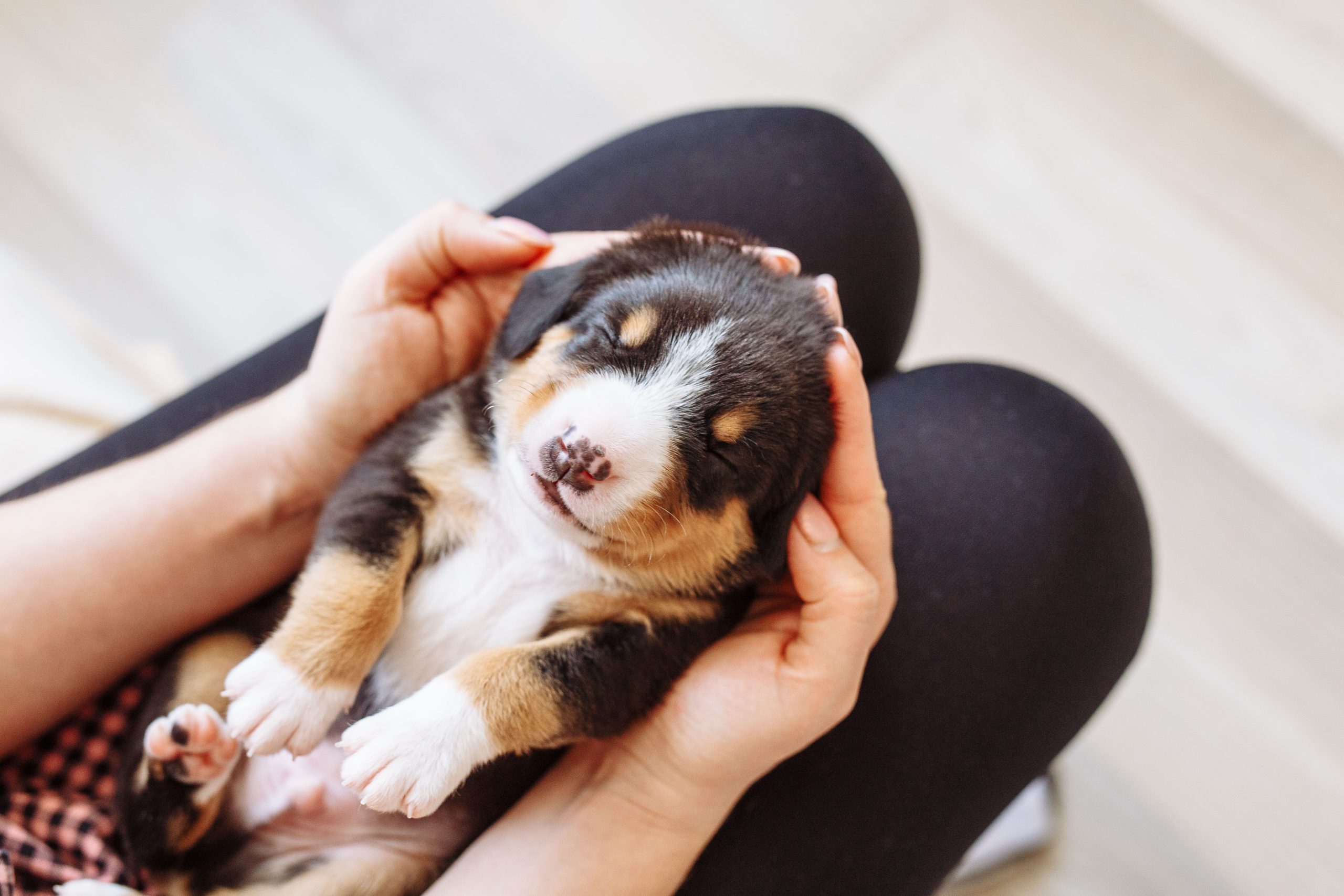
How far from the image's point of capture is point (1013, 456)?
2.25 m

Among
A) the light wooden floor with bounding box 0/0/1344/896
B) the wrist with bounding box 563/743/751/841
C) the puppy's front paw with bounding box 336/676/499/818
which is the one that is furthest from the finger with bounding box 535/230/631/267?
the light wooden floor with bounding box 0/0/1344/896

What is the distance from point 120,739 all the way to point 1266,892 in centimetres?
335

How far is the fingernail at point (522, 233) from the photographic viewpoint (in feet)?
6.88

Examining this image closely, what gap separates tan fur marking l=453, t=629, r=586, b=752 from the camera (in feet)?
5.63

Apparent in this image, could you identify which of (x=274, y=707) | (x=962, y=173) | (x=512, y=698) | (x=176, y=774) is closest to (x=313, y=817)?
(x=176, y=774)

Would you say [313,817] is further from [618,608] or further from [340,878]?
[618,608]

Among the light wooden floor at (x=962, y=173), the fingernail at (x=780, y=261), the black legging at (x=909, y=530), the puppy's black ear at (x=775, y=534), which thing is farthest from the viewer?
the light wooden floor at (x=962, y=173)

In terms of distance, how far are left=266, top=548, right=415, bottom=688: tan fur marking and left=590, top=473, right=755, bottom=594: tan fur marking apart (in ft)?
1.36

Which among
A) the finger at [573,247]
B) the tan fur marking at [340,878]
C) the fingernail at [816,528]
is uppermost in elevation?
the finger at [573,247]

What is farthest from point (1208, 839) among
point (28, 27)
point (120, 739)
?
point (28, 27)

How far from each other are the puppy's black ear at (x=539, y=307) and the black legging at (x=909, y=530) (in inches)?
18.7

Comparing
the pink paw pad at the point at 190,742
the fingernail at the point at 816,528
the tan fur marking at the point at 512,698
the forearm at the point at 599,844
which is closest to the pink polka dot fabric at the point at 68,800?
the pink paw pad at the point at 190,742

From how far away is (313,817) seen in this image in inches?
80.2

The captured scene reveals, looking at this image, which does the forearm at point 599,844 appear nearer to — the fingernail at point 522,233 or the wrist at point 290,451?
the wrist at point 290,451
